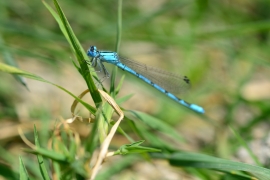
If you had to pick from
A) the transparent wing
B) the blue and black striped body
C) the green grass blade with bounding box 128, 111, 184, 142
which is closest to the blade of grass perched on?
the green grass blade with bounding box 128, 111, 184, 142

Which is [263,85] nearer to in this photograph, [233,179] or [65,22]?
[233,179]

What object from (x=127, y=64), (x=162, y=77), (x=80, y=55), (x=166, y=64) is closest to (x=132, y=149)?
(x=80, y=55)

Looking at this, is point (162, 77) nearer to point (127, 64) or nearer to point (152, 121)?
point (127, 64)

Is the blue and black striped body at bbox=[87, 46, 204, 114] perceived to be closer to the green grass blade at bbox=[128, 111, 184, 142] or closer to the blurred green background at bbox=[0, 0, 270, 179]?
the blurred green background at bbox=[0, 0, 270, 179]

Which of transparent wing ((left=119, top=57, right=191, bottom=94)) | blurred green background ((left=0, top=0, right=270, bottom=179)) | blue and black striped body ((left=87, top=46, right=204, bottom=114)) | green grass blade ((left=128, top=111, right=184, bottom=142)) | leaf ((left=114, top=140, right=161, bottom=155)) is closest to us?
leaf ((left=114, top=140, right=161, bottom=155))

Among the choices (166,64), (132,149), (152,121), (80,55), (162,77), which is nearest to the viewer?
(132,149)

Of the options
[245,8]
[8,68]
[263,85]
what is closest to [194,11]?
[263,85]

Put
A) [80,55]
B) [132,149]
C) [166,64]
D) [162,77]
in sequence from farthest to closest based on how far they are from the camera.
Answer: [166,64]
[162,77]
[80,55]
[132,149]
